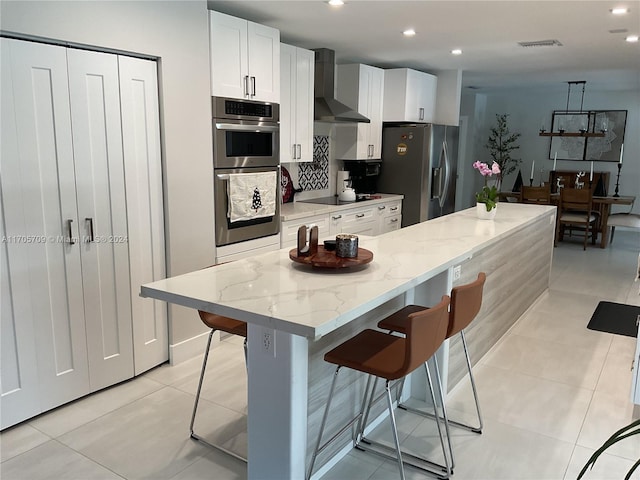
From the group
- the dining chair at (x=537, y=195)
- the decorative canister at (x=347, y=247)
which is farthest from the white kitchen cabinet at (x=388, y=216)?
the decorative canister at (x=347, y=247)

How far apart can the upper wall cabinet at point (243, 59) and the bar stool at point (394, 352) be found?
217 cm

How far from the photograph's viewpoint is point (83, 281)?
287 centimetres

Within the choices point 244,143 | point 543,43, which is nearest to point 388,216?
point 543,43

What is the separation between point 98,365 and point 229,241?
1.22m

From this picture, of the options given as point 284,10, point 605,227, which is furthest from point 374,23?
point 605,227

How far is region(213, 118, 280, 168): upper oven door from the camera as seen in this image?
3568 millimetres

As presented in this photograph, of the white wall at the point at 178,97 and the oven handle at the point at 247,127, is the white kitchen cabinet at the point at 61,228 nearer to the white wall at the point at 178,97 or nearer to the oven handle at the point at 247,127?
the white wall at the point at 178,97

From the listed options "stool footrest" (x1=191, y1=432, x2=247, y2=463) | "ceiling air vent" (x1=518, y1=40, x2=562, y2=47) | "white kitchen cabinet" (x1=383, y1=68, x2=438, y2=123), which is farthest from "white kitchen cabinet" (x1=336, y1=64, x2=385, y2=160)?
"stool footrest" (x1=191, y1=432, x2=247, y2=463)

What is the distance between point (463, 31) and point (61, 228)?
346cm

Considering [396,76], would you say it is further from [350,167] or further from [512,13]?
[512,13]

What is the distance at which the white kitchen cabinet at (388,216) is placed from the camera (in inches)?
224

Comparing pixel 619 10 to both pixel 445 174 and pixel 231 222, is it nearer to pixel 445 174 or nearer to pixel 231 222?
pixel 445 174

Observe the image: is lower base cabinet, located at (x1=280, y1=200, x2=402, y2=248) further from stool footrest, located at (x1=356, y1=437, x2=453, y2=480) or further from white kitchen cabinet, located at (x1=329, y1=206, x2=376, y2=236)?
stool footrest, located at (x1=356, y1=437, x2=453, y2=480)

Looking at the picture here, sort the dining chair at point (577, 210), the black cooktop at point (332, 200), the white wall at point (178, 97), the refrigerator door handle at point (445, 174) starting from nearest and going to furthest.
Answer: the white wall at point (178, 97) → the black cooktop at point (332, 200) → the refrigerator door handle at point (445, 174) → the dining chair at point (577, 210)
